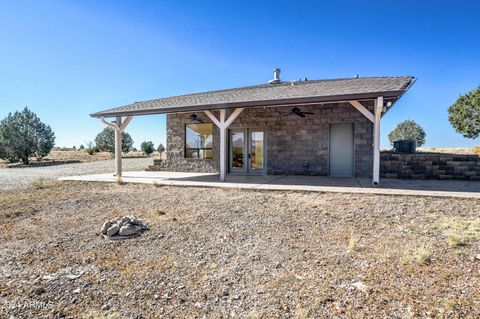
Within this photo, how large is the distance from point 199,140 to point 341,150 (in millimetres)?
6174

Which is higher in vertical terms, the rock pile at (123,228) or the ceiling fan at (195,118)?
the ceiling fan at (195,118)

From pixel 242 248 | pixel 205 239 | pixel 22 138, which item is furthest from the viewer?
pixel 22 138

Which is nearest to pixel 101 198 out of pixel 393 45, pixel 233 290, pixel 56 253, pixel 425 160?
pixel 56 253

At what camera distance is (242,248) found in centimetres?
352

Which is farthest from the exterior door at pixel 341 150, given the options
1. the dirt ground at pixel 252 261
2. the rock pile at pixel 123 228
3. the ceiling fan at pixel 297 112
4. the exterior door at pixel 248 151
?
the rock pile at pixel 123 228

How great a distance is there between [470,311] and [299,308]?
1380 mm

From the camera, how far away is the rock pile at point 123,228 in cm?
405

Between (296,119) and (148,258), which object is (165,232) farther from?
(296,119)

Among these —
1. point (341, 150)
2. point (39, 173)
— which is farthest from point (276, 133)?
Result: point (39, 173)

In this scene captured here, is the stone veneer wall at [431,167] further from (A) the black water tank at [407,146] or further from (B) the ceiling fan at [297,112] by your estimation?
(B) the ceiling fan at [297,112]

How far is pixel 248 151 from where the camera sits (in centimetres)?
1069

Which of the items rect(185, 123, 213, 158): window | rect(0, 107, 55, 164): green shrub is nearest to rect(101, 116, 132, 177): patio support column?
rect(185, 123, 213, 158): window

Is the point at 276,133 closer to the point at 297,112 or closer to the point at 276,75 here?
the point at 297,112

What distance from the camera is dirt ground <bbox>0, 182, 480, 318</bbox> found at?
7.43ft
